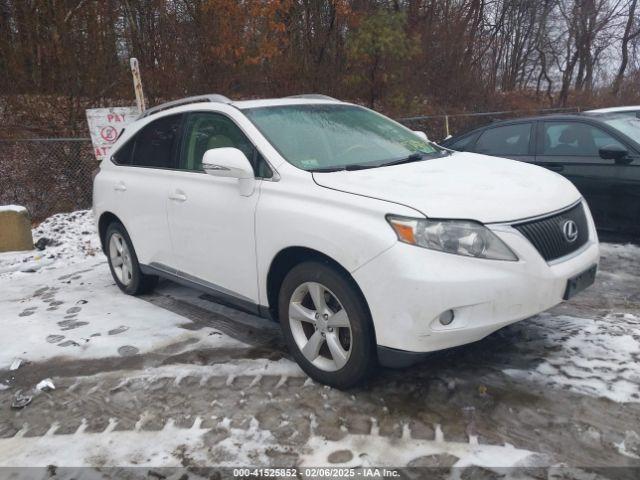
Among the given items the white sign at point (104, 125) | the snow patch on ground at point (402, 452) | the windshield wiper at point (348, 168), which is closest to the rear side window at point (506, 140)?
the windshield wiper at point (348, 168)

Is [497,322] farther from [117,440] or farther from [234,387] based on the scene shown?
[117,440]

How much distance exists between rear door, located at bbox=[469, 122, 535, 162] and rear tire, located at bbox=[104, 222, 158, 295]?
420 centimetres

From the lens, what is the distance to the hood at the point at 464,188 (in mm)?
2953

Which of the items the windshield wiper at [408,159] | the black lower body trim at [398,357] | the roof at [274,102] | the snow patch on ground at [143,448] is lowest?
the snow patch on ground at [143,448]

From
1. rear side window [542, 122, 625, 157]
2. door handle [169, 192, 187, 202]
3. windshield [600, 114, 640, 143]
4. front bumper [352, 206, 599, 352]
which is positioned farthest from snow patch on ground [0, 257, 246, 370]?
windshield [600, 114, 640, 143]

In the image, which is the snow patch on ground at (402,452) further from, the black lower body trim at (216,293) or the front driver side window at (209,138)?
the front driver side window at (209,138)

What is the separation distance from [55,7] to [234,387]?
29.9ft

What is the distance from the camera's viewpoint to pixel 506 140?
6727mm

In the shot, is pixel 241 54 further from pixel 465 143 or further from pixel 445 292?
pixel 445 292

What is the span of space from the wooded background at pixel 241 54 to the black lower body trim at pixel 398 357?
8734 millimetres

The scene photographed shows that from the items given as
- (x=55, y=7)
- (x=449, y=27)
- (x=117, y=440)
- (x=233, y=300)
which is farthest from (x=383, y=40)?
(x=117, y=440)

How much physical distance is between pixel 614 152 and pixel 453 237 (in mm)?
3681

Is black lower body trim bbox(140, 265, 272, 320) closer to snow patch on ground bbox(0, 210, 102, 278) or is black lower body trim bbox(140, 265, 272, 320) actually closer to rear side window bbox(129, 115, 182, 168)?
rear side window bbox(129, 115, 182, 168)

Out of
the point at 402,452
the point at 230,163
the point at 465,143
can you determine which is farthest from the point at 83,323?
the point at 465,143
